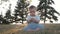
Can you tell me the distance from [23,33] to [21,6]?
34942 millimetres

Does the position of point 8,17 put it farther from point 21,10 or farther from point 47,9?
point 47,9

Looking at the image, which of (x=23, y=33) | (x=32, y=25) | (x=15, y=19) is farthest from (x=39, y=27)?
(x=15, y=19)

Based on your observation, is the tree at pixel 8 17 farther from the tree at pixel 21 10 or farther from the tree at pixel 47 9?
the tree at pixel 47 9

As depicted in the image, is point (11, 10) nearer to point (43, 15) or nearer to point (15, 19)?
point (15, 19)

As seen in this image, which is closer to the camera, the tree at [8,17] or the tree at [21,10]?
the tree at [8,17]

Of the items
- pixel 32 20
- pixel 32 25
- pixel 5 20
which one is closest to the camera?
pixel 32 25

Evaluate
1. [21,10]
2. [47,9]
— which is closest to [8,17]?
[21,10]

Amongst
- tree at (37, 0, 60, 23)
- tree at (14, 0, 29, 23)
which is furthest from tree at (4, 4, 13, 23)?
tree at (37, 0, 60, 23)

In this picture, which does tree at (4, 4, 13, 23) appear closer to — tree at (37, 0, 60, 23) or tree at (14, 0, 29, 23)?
tree at (14, 0, 29, 23)

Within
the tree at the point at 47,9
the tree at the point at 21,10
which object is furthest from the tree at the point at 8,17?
the tree at the point at 47,9

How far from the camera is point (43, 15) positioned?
117ft

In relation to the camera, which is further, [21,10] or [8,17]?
[21,10]

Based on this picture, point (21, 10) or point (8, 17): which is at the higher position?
point (21, 10)

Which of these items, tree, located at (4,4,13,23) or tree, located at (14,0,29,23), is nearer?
tree, located at (4,4,13,23)
